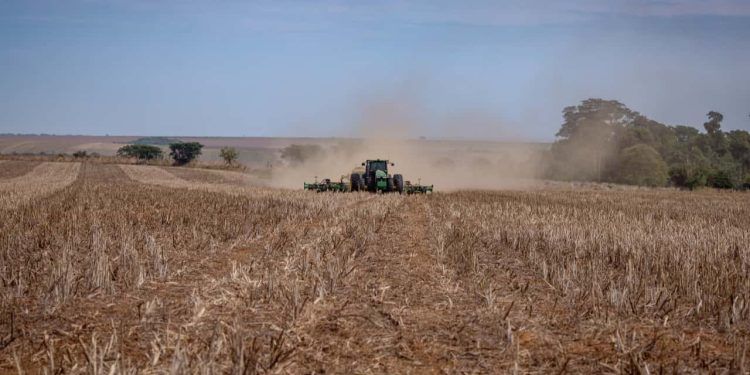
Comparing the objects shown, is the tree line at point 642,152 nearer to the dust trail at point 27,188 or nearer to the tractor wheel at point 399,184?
the tractor wheel at point 399,184

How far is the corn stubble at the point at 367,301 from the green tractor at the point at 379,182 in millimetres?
16357

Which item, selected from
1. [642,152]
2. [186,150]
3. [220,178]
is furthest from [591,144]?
[186,150]

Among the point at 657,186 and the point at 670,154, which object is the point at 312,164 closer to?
the point at 657,186

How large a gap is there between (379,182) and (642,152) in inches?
1479

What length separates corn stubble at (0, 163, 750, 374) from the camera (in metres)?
4.76

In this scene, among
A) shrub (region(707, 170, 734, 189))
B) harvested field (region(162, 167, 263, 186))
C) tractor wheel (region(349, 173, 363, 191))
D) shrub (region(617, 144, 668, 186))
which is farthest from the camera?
shrub (region(617, 144, 668, 186))

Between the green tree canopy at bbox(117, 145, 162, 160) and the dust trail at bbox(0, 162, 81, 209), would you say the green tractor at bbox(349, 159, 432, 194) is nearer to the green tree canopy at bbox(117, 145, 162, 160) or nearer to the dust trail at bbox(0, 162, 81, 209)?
the dust trail at bbox(0, 162, 81, 209)

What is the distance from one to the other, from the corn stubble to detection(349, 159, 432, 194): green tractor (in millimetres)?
16357

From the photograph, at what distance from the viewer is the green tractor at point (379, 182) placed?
2864 centimetres

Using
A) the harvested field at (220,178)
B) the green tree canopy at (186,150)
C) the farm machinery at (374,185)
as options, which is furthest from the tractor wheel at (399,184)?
the green tree canopy at (186,150)

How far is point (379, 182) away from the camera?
93.9ft

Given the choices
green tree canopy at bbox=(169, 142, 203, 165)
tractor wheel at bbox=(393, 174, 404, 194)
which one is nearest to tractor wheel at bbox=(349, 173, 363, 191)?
tractor wheel at bbox=(393, 174, 404, 194)

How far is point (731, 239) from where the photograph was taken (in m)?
11.6

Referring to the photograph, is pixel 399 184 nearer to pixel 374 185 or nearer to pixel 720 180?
pixel 374 185
